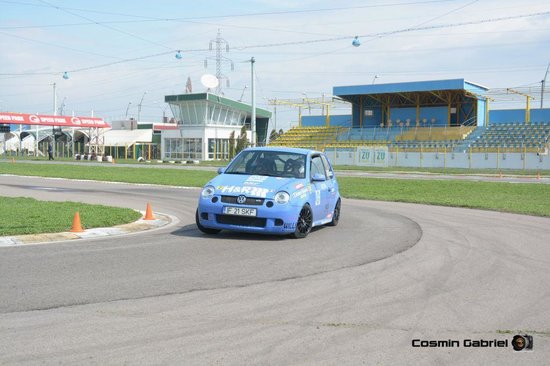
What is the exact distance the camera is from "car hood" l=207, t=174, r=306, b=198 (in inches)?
422

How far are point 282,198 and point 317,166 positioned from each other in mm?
2205

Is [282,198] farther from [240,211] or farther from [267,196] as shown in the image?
[240,211]

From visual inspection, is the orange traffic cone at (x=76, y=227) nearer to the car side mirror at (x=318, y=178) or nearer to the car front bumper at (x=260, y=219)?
the car front bumper at (x=260, y=219)

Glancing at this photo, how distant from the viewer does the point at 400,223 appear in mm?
13586

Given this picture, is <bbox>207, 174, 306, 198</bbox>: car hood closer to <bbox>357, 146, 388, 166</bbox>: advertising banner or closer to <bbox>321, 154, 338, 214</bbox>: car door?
<bbox>321, 154, 338, 214</bbox>: car door

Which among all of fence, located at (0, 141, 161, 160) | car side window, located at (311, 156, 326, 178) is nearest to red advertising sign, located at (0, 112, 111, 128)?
fence, located at (0, 141, 161, 160)

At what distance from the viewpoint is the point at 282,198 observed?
10.7m

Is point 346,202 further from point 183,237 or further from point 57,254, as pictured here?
point 57,254

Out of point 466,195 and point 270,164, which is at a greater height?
point 270,164

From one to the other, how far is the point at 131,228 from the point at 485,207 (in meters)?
10.3

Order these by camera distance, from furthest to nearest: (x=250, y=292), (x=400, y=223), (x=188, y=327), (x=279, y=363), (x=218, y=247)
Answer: (x=400, y=223)
(x=218, y=247)
(x=250, y=292)
(x=188, y=327)
(x=279, y=363)

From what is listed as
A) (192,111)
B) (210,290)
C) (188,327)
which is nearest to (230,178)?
(210,290)

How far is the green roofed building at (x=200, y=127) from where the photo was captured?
6856 centimetres

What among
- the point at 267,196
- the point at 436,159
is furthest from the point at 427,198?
the point at 436,159
